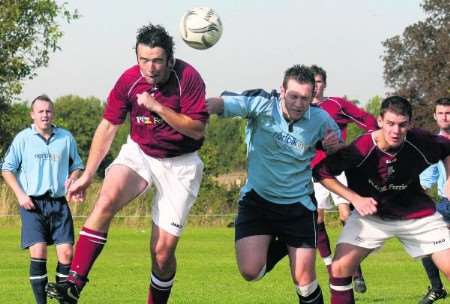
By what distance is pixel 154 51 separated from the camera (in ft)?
28.0

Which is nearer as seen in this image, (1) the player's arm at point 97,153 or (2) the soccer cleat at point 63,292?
(2) the soccer cleat at point 63,292

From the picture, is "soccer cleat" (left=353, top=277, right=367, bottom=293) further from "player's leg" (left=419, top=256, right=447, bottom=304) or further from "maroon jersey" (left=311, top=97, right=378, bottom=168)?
"maroon jersey" (left=311, top=97, right=378, bottom=168)

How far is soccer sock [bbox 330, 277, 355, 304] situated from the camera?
9336 mm

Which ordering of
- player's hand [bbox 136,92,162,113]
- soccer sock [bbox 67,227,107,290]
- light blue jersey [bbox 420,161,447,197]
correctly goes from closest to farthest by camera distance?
player's hand [bbox 136,92,162,113] < soccer sock [bbox 67,227,107,290] < light blue jersey [bbox 420,161,447,197]

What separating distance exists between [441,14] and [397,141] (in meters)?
62.1

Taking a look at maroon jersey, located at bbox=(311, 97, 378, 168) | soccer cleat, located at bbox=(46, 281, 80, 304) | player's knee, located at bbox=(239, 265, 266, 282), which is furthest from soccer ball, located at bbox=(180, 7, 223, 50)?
soccer cleat, located at bbox=(46, 281, 80, 304)

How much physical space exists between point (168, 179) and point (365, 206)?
1774 mm

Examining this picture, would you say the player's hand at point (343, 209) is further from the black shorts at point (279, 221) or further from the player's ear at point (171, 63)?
the player's ear at point (171, 63)

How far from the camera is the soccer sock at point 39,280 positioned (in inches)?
437

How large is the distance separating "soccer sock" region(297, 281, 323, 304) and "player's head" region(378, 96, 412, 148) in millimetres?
1522

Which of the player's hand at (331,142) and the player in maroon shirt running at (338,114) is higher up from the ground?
the player's hand at (331,142)

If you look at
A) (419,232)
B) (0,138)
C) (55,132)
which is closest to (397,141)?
(419,232)

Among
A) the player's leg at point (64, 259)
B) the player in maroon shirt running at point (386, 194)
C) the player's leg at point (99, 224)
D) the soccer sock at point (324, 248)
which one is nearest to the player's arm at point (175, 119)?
the player's leg at point (99, 224)

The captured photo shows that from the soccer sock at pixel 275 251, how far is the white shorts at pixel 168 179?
958 millimetres
